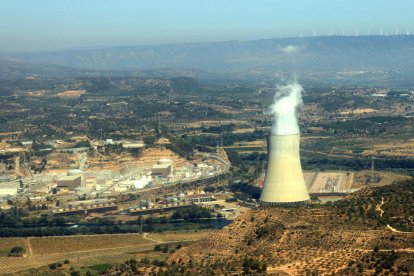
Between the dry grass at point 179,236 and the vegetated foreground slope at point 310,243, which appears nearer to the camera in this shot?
the vegetated foreground slope at point 310,243

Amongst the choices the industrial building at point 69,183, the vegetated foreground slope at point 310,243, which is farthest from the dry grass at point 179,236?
→ the industrial building at point 69,183

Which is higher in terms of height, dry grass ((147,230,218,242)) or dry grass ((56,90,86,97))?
dry grass ((56,90,86,97))

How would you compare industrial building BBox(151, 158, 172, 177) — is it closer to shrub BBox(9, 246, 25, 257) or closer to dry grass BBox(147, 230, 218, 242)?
dry grass BBox(147, 230, 218, 242)

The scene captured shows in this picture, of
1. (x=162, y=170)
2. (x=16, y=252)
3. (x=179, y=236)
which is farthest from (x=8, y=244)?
(x=162, y=170)

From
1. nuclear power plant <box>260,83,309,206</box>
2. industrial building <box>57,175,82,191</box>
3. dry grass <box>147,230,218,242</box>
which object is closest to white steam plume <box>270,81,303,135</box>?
nuclear power plant <box>260,83,309,206</box>

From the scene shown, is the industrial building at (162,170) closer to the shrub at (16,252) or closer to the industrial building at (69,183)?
the industrial building at (69,183)

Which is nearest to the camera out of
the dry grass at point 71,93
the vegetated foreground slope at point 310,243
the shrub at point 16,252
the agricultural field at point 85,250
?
the vegetated foreground slope at point 310,243

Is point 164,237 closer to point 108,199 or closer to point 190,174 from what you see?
point 108,199
